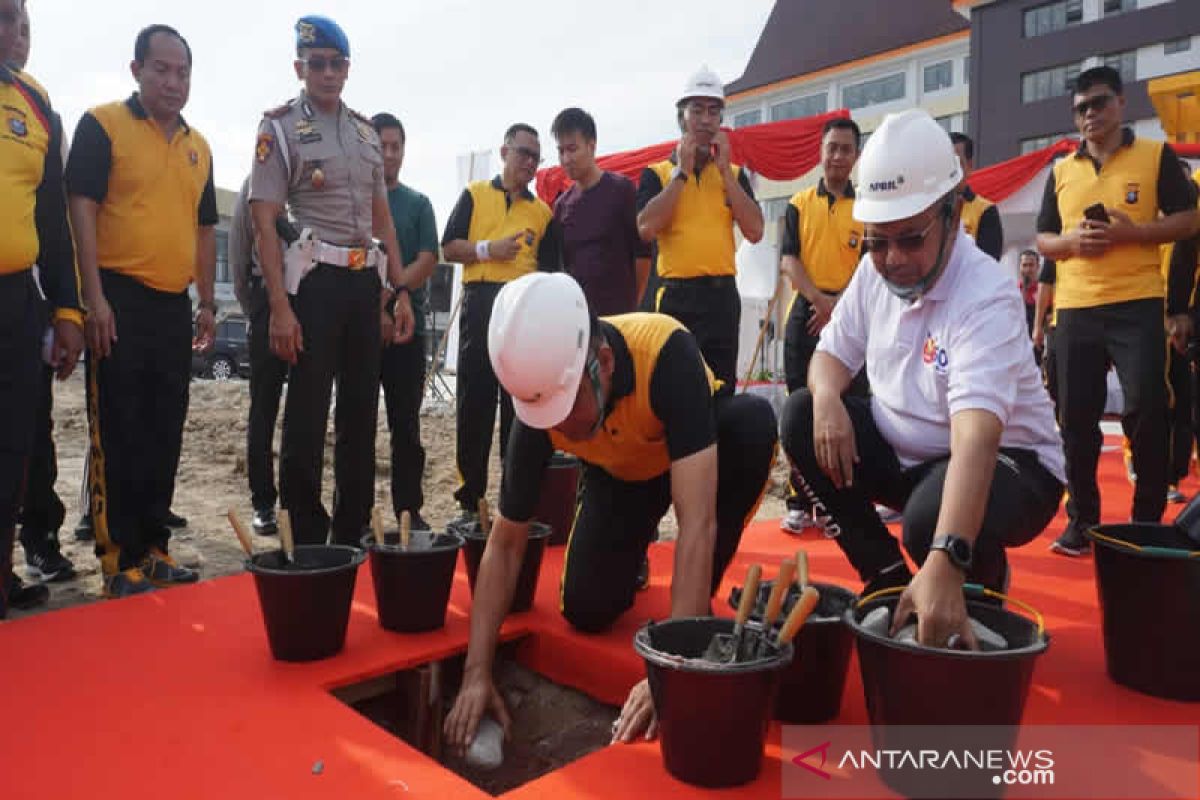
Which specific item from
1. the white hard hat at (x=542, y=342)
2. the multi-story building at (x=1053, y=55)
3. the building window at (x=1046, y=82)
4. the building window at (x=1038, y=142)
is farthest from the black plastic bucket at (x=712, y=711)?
the building window at (x=1046, y=82)

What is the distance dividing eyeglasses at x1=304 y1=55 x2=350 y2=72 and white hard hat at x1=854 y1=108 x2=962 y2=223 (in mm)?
1945

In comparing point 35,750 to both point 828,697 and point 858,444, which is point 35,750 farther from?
point 858,444

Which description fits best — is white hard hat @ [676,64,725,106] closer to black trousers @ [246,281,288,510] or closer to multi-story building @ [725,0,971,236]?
black trousers @ [246,281,288,510]

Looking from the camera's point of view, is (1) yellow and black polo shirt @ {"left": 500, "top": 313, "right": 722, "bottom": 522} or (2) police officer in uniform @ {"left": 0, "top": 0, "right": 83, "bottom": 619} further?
(2) police officer in uniform @ {"left": 0, "top": 0, "right": 83, "bottom": 619}

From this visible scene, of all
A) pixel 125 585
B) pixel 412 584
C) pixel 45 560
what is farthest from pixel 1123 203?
pixel 45 560

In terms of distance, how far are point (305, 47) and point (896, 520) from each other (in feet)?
9.95

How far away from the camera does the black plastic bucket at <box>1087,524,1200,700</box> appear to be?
1.76m

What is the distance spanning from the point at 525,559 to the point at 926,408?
3.83 feet

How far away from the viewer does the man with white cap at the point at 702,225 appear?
11.8ft

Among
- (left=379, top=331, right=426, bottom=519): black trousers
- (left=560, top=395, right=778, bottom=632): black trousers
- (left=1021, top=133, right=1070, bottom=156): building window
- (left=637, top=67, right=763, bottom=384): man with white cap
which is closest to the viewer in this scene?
(left=560, top=395, right=778, bottom=632): black trousers

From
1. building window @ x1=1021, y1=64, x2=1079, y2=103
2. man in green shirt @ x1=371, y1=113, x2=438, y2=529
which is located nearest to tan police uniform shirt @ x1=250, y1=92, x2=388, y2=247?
man in green shirt @ x1=371, y1=113, x2=438, y2=529

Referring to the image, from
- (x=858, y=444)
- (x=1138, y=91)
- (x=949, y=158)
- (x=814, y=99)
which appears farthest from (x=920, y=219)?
(x=814, y=99)

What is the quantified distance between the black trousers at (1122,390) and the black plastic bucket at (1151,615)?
123 centimetres

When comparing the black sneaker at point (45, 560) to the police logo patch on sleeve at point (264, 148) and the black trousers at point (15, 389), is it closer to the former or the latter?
the black trousers at point (15, 389)
